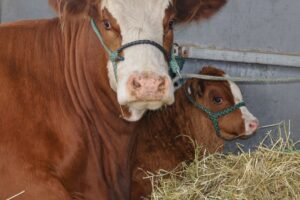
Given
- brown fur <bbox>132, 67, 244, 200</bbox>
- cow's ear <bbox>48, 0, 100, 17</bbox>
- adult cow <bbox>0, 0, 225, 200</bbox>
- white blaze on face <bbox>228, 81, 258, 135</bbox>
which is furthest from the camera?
white blaze on face <bbox>228, 81, 258, 135</bbox>

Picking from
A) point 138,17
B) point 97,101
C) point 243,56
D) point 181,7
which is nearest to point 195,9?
point 181,7

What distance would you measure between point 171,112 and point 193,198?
1.09 m

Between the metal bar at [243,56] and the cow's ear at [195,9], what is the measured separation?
1.10 meters

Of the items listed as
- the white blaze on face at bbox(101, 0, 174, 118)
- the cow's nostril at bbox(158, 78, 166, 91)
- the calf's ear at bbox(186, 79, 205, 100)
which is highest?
the white blaze on face at bbox(101, 0, 174, 118)

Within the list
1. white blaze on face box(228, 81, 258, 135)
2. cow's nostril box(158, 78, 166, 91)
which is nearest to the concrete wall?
white blaze on face box(228, 81, 258, 135)

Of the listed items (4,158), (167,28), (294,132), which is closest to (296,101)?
(294,132)

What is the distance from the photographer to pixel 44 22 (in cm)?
385

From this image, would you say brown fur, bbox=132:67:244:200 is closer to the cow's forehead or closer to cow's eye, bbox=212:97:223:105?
cow's eye, bbox=212:97:223:105

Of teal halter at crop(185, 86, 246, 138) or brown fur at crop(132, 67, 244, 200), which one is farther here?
teal halter at crop(185, 86, 246, 138)

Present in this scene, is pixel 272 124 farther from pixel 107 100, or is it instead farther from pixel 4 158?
pixel 4 158

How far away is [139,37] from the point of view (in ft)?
11.0

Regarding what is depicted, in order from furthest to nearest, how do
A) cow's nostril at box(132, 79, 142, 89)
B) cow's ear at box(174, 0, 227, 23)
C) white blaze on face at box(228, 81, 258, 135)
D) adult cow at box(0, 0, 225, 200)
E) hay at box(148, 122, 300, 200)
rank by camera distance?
white blaze on face at box(228, 81, 258, 135) < cow's ear at box(174, 0, 227, 23) < hay at box(148, 122, 300, 200) < adult cow at box(0, 0, 225, 200) < cow's nostril at box(132, 79, 142, 89)

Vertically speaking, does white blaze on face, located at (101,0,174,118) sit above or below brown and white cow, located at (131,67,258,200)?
above

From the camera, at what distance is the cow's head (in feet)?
10.5
